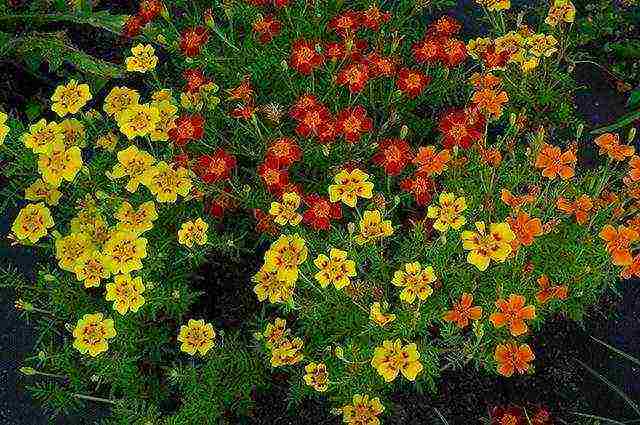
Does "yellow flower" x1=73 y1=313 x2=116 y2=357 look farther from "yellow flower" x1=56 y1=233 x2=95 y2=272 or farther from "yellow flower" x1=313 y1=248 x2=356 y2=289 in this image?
"yellow flower" x1=313 y1=248 x2=356 y2=289

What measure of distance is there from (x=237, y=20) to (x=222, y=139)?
710 millimetres

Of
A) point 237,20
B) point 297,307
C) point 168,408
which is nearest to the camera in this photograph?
point 297,307

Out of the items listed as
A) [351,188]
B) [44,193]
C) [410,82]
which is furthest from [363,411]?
[44,193]

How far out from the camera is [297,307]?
2412 mm

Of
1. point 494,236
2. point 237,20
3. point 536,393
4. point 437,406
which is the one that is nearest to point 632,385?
point 536,393

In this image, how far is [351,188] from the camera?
7.88ft

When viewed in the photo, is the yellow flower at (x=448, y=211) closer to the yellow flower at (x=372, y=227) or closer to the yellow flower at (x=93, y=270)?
the yellow flower at (x=372, y=227)

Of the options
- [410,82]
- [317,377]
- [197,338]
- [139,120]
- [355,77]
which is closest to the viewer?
[317,377]

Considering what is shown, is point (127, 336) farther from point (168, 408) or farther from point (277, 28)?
point (277, 28)

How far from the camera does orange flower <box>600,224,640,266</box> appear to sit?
→ 222 centimetres

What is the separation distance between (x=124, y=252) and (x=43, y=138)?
51cm

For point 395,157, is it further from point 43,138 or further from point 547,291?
point 43,138

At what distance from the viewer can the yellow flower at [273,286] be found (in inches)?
89.0

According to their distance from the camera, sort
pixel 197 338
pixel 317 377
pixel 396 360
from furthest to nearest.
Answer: pixel 197 338 → pixel 317 377 → pixel 396 360
